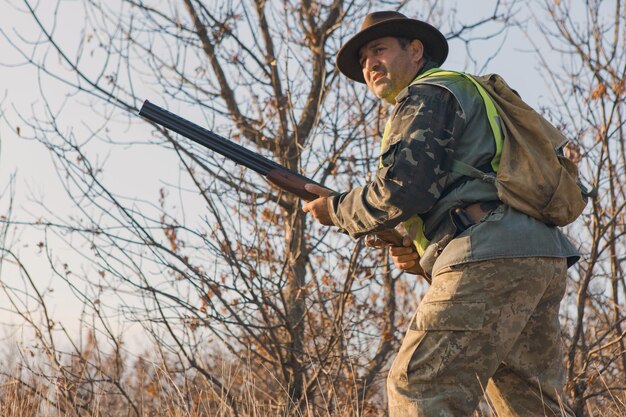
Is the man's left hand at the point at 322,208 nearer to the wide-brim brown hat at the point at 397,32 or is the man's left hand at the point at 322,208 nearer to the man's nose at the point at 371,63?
the man's nose at the point at 371,63

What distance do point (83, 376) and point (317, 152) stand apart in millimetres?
2458

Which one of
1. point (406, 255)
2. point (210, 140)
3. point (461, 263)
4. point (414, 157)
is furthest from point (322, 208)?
point (210, 140)

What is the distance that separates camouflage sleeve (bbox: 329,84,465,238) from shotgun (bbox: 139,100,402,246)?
0.77m

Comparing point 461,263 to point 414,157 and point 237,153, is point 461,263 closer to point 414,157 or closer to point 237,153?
point 414,157

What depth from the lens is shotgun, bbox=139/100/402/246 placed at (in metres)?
3.62

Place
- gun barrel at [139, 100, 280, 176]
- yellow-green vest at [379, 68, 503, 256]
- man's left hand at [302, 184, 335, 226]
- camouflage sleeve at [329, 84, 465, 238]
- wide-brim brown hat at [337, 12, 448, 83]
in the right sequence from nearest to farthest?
camouflage sleeve at [329, 84, 465, 238] → yellow-green vest at [379, 68, 503, 256] → man's left hand at [302, 184, 335, 226] → wide-brim brown hat at [337, 12, 448, 83] → gun barrel at [139, 100, 280, 176]

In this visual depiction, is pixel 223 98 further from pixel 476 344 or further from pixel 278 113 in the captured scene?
pixel 476 344

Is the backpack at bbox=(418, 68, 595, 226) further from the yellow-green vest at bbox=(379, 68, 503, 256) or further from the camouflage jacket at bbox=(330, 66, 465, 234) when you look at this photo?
the camouflage jacket at bbox=(330, 66, 465, 234)

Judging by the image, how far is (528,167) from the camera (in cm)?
280

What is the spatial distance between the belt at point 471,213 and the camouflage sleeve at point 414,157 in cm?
10

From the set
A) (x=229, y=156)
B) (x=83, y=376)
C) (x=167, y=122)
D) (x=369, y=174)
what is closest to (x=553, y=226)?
(x=229, y=156)

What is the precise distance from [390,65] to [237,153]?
97 cm

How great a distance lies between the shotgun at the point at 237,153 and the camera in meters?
3.62

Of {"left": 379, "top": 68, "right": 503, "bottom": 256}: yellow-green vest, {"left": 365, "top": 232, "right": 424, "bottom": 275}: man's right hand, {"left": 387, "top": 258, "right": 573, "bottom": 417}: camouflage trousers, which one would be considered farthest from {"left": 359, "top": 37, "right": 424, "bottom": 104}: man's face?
{"left": 387, "top": 258, "right": 573, "bottom": 417}: camouflage trousers
